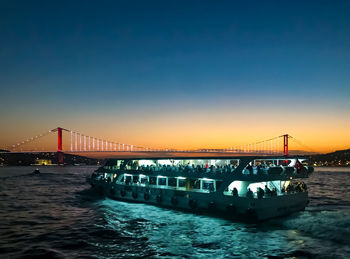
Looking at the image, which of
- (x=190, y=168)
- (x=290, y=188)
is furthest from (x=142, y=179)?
(x=290, y=188)

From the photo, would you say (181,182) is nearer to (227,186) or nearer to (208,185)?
(208,185)

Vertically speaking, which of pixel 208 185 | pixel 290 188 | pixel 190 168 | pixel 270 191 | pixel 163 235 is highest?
pixel 190 168

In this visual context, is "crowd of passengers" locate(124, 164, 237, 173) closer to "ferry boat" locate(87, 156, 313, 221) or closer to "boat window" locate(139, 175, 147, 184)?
A: "ferry boat" locate(87, 156, 313, 221)

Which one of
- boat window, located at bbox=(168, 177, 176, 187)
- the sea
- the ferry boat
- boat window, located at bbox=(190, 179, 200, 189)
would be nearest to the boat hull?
the ferry boat

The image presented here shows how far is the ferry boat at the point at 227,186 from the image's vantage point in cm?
2344

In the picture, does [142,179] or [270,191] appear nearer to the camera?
[270,191]

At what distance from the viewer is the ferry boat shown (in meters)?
23.4

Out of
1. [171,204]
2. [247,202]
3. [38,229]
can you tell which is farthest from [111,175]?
[247,202]

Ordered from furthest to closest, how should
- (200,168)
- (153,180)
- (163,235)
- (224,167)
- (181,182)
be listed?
(153,180) → (181,182) → (200,168) → (224,167) → (163,235)

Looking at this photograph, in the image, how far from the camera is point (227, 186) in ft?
80.7

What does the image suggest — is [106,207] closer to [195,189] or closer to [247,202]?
[195,189]

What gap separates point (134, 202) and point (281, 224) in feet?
52.1

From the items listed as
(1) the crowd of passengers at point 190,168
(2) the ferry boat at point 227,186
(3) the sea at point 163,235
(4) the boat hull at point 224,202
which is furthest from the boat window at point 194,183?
(3) the sea at point 163,235

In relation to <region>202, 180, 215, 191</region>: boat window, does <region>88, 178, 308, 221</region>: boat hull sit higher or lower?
lower
